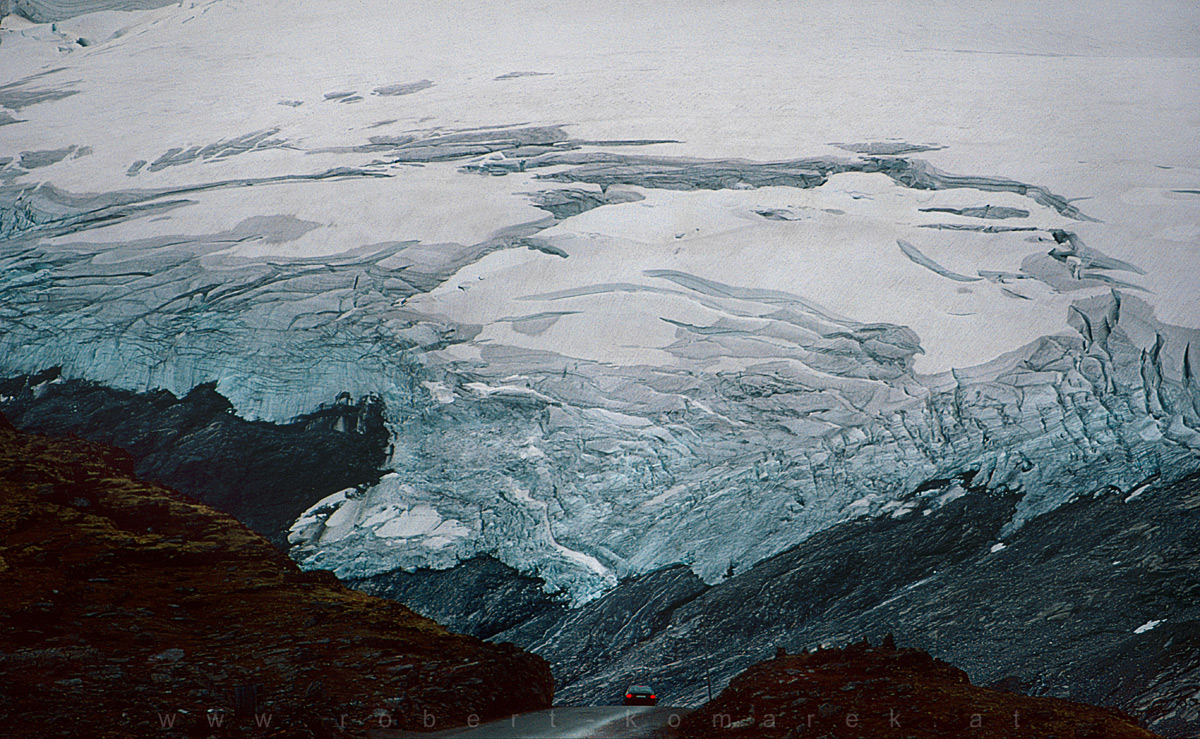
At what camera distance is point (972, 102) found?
34.1 feet

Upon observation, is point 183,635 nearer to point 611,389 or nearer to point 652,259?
point 611,389

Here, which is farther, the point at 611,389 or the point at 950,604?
the point at 611,389

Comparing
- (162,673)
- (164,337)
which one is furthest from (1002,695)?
(164,337)

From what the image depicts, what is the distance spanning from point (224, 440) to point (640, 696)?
14.7 ft

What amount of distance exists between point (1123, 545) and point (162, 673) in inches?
247

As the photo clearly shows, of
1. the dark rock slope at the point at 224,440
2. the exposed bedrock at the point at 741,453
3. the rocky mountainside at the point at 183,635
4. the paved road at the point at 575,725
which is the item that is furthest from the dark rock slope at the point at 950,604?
the dark rock slope at the point at 224,440

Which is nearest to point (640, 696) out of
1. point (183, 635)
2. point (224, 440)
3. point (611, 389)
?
point (611, 389)

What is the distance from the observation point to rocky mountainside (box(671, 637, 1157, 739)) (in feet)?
13.8

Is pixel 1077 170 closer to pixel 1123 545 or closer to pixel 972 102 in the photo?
pixel 972 102

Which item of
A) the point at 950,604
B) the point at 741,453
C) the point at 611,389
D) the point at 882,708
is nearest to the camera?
the point at 882,708

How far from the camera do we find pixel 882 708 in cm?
447

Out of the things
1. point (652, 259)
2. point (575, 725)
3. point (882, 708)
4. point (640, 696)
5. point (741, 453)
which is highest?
point (652, 259)

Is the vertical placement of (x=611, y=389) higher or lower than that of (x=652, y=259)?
lower

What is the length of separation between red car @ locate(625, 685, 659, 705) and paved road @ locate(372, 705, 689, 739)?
10 centimetres
